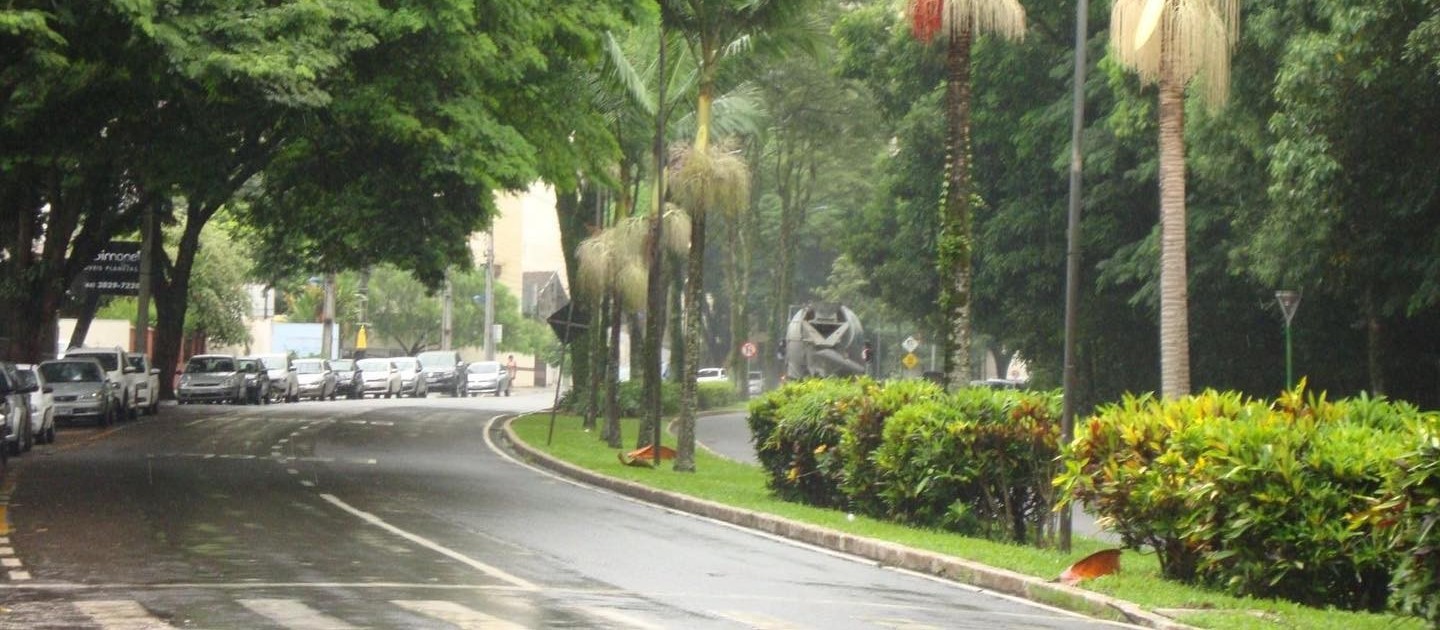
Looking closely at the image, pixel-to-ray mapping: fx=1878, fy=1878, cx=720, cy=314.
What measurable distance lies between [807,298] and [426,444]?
177ft

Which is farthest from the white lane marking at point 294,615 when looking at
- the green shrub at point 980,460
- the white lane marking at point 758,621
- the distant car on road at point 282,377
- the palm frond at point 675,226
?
the distant car on road at point 282,377

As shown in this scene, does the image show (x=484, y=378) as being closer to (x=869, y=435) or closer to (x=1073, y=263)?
(x=869, y=435)

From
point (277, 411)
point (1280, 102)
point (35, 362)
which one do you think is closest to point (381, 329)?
point (277, 411)

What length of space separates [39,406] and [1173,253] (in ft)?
67.9

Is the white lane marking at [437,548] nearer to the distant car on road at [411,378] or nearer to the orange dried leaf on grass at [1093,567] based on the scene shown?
the orange dried leaf on grass at [1093,567]

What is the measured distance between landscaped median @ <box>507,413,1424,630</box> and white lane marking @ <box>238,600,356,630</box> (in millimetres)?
5685

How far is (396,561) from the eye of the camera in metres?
15.6

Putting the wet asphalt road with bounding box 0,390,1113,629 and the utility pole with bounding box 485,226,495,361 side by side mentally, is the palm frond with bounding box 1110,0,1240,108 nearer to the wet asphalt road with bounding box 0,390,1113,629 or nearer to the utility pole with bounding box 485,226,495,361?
the wet asphalt road with bounding box 0,390,1113,629

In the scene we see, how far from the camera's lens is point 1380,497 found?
1261 centimetres

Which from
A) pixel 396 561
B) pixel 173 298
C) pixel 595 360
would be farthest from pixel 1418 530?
pixel 173 298

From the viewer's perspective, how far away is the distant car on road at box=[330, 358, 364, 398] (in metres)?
72.2

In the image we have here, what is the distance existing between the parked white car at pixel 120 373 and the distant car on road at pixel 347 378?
85.5 feet

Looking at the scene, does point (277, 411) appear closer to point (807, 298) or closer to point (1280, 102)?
point (1280, 102)

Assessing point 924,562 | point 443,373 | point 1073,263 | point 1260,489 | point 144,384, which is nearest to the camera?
point 1260,489
